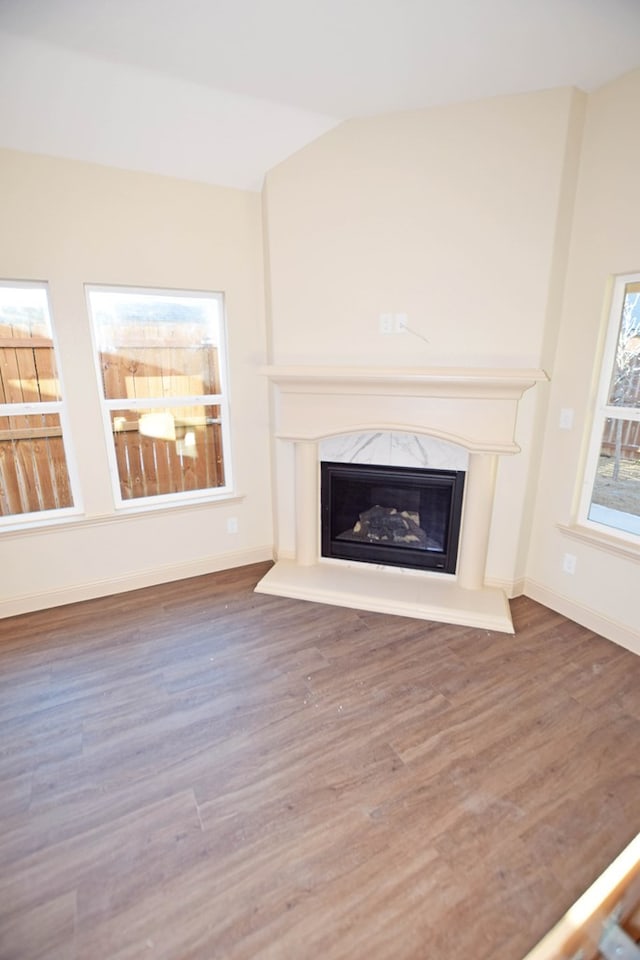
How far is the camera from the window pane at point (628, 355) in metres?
2.32

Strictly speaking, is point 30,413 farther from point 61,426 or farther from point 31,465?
point 31,465

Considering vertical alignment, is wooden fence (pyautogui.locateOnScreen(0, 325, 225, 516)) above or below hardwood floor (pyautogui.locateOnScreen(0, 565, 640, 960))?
above

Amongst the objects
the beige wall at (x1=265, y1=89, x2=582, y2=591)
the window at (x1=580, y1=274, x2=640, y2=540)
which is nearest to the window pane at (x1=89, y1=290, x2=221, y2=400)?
the beige wall at (x1=265, y1=89, x2=582, y2=591)

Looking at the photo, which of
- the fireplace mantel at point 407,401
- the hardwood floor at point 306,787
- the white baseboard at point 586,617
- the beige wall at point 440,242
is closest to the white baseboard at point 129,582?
the hardwood floor at point 306,787

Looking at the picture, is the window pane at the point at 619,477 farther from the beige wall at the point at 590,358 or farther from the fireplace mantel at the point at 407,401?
the fireplace mantel at the point at 407,401

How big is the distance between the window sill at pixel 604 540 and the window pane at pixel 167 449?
237cm

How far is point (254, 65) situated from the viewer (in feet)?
6.71

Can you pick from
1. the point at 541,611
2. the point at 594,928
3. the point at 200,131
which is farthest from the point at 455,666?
the point at 200,131

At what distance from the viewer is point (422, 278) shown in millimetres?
2598

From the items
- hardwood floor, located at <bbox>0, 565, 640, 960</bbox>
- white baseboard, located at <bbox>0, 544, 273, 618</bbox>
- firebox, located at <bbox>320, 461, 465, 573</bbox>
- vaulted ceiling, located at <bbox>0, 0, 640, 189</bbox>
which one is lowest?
hardwood floor, located at <bbox>0, 565, 640, 960</bbox>

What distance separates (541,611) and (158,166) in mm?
3546

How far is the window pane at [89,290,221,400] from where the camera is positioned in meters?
2.80

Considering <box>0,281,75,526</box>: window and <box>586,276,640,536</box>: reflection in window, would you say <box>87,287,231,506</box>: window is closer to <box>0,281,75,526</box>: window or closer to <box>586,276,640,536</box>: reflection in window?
<box>0,281,75,526</box>: window

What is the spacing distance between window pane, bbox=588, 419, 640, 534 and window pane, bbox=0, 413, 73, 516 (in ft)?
10.7
